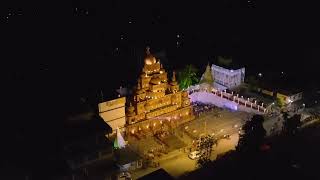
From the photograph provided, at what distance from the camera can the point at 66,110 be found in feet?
96.1

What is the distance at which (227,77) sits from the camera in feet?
134

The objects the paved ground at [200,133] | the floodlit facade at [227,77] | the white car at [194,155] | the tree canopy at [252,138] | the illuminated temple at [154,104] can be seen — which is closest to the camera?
the tree canopy at [252,138]

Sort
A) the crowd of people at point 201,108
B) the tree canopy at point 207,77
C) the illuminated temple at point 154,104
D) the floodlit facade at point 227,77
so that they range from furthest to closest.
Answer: the floodlit facade at point 227,77
the tree canopy at point 207,77
the crowd of people at point 201,108
the illuminated temple at point 154,104

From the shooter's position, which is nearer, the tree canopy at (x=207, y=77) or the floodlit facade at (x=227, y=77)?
the tree canopy at (x=207, y=77)

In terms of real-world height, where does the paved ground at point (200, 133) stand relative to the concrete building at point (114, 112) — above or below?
below

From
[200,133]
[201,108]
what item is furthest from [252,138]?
[201,108]

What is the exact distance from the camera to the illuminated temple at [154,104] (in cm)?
3247

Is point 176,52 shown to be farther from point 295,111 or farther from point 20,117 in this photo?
point 20,117

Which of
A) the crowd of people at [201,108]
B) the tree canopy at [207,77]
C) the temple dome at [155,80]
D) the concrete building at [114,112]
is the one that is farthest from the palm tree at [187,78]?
the concrete building at [114,112]

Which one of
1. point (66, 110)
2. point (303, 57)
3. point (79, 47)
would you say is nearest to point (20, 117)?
point (66, 110)

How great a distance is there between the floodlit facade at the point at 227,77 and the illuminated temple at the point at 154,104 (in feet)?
25.4

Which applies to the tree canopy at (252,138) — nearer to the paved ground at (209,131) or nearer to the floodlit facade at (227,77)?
the paved ground at (209,131)

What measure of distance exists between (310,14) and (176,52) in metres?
27.4

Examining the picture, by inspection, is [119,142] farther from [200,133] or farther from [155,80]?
[200,133]
